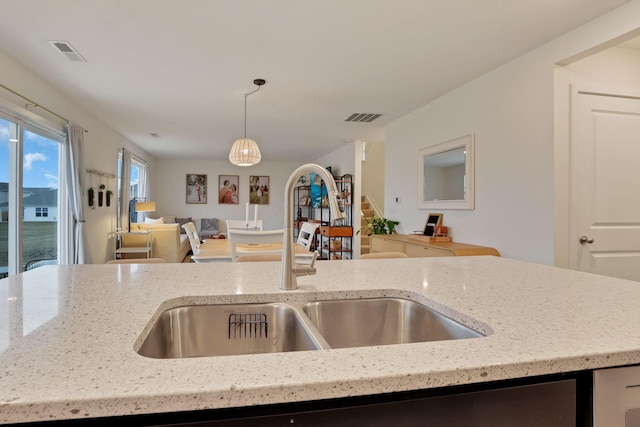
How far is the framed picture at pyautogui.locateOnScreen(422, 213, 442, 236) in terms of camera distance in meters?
3.87

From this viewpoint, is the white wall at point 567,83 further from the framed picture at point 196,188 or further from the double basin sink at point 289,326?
the framed picture at point 196,188

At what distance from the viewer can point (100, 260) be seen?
5230 millimetres

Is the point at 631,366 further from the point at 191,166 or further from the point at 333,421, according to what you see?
the point at 191,166

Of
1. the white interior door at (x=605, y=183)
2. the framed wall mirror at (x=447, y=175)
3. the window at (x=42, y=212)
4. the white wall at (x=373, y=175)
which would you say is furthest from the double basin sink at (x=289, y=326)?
the white wall at (x=373, y=175)

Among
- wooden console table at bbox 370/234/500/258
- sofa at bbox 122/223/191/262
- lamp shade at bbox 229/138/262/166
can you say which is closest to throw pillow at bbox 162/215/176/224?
sofa at bbox 122/223/191/262

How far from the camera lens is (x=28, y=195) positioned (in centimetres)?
357

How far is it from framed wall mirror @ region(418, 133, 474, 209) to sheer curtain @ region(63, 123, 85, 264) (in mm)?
4197

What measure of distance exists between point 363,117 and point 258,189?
555 centimetres

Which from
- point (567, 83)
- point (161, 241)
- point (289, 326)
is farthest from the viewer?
point (161, 241)

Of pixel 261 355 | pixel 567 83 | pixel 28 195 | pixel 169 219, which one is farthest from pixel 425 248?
pixel 169 219

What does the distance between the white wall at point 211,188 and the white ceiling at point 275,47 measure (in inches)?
195

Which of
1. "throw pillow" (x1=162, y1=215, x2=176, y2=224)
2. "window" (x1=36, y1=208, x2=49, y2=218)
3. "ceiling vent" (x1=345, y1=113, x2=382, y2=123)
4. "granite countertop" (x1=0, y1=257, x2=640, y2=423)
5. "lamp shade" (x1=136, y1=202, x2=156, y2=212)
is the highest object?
"ceiling vent" (x1=345, y1=113, x2=382, y2=123)

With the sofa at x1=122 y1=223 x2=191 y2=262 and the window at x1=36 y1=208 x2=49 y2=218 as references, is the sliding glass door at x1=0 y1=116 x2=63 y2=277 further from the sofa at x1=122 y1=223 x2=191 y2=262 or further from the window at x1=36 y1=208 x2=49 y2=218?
the sofa at x1=122 y1=223 x2=191 y2=262

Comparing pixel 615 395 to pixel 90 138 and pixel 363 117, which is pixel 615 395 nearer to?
pixel 363 117
